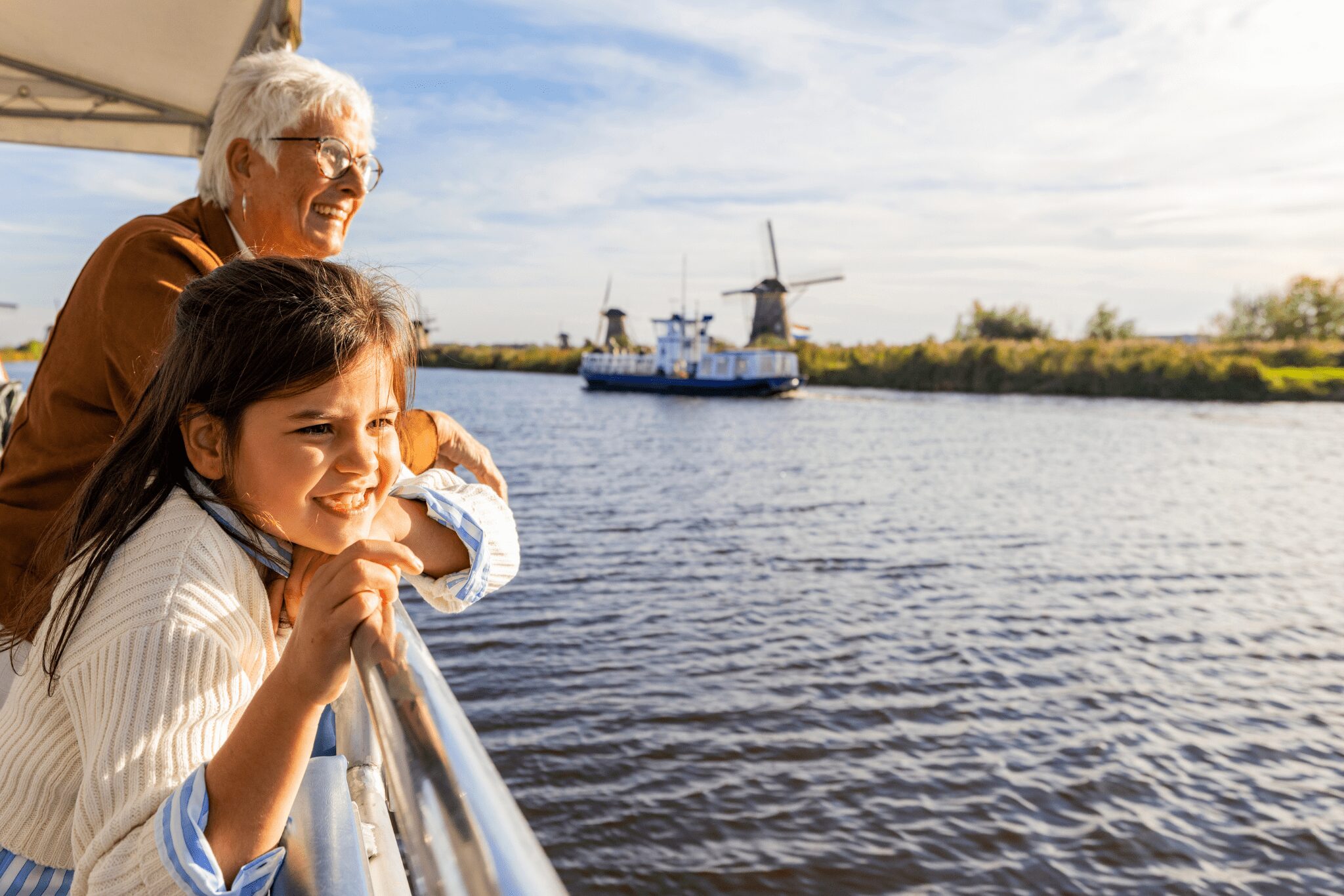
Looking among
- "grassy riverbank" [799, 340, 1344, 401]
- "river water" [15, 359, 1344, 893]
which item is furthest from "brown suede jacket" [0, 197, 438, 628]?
"grassy riverbank" [799, 340, 1344, 401]

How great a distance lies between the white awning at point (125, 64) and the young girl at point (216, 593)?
215 cm

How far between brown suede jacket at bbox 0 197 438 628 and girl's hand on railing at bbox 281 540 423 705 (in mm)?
660

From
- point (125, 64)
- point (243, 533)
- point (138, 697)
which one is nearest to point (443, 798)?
point (138, 697)

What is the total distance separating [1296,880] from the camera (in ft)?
13.4

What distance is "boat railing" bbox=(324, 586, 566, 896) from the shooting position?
1.42 feet

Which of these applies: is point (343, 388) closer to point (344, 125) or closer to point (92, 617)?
point (92, 617)

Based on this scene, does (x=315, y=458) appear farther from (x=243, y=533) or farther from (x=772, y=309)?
(x=772, y=309)

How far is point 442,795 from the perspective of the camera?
48 centimetres

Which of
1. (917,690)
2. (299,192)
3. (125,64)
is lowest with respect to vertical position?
(917,690)

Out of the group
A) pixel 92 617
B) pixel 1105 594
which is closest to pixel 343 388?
pixel 92 617

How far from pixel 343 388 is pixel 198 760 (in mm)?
306

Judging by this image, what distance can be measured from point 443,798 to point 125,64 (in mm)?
3715

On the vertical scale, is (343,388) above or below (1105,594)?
above

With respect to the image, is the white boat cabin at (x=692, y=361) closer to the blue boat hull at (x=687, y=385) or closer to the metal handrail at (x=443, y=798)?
the blue boat hull at (x=687, y=385)
